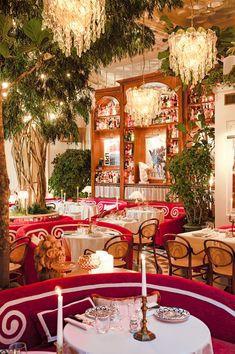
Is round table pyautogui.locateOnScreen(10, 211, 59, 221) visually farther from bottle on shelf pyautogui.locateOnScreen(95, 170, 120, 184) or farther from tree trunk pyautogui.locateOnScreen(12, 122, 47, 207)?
bottle on shelf pyautogui.locateOnScreen(95, 170, 120, 184)

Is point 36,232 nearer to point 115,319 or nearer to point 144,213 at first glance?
point 115,319

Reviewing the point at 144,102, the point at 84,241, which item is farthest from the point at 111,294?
the point at 144,102

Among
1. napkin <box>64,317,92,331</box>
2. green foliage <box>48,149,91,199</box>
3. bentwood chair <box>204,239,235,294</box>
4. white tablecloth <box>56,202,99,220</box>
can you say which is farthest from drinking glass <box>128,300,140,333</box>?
green foliage <box>48,149,91,199</box>

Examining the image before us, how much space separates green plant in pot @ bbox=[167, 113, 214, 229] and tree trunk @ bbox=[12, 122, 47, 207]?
9.14ft

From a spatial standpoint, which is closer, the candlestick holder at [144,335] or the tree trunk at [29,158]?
the candlestick holder at [144,335]

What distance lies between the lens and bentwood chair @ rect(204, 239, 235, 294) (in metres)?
5.33

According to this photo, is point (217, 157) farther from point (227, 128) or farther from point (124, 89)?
point (124, 89)

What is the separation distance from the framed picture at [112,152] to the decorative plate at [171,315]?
1062cm

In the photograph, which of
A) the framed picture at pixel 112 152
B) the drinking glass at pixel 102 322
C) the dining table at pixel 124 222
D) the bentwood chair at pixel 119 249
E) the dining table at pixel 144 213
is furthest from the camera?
the framed picture at pixel 112 152

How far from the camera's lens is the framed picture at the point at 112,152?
13.2 meters

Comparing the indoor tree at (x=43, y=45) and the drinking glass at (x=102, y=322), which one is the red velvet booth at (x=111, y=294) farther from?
the drinking glass at (x=102, y=322)

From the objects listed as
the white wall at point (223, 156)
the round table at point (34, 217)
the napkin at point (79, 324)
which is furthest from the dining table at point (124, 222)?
the napkin at point (79, 324)

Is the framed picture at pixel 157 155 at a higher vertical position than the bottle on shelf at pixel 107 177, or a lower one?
higher

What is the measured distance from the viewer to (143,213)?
32.6ft
